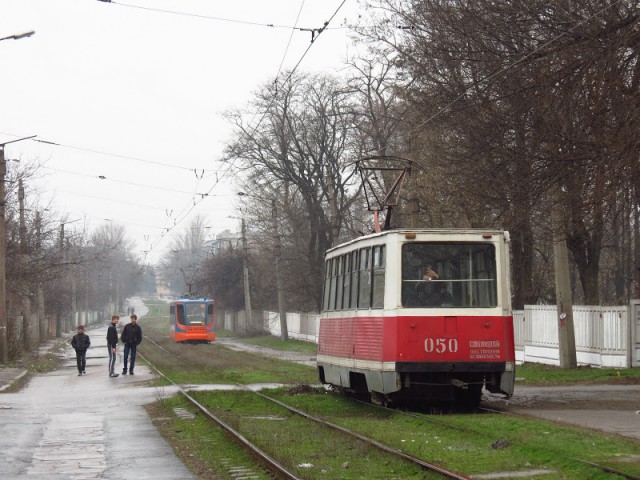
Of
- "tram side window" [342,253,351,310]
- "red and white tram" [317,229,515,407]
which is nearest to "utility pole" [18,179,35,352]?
"tram side window" [342,253,351,310]

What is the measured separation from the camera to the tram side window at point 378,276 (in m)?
16.4

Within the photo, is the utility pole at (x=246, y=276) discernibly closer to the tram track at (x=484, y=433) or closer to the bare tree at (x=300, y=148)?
the bare tree at (x=300, y=148)

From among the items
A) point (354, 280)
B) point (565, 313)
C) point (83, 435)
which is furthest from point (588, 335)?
point (83, 435)

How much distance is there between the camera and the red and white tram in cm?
1575

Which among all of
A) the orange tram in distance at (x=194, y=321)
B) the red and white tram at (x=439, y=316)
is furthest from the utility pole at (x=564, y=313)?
the orange tram in distance at (x=194, y=321)

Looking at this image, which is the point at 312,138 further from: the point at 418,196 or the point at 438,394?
the point at 438,394

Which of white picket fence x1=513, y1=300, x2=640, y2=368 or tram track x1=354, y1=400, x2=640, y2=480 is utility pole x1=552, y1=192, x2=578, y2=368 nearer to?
white picket fence x1=513, y1=300, x2=640, y2=368

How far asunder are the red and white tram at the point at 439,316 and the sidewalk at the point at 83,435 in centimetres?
363

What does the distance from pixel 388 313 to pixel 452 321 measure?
0.94 metres

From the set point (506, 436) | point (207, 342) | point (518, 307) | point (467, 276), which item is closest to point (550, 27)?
point (467, 276)

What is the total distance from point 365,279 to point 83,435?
16.8 ft

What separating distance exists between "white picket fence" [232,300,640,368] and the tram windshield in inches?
399

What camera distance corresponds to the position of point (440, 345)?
15766 millimetres

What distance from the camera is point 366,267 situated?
17375 mm
